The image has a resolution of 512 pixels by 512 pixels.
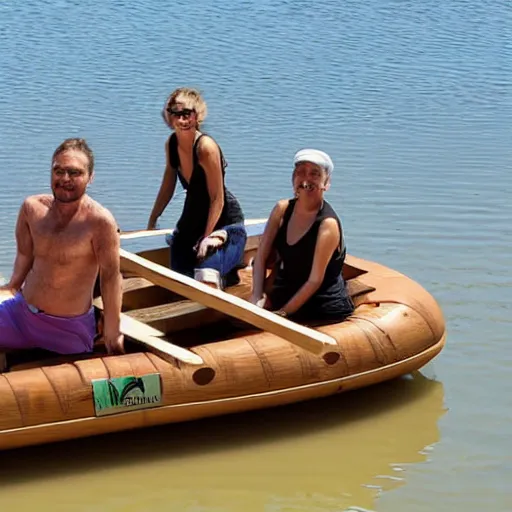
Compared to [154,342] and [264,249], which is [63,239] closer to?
[154,342]

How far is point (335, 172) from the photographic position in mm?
11039

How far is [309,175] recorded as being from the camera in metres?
6.12

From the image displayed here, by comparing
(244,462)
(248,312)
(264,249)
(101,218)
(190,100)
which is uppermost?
(190,100)

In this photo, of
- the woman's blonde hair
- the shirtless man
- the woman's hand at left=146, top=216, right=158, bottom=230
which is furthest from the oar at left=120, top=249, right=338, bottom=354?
the woman's hand at left=146, top=216, right=158, bottom=230

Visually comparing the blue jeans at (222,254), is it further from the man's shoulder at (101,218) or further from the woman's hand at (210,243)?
the man's shoulder at (101,218)

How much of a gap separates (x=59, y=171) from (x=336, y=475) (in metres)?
1.85

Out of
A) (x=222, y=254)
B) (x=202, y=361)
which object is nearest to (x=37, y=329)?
(x=202, y=361)

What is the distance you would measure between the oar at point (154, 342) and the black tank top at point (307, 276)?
72 cm

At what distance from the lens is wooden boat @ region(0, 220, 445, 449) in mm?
5312

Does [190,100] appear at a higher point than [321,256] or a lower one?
higher

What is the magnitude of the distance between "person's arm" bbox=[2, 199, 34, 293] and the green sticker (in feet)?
2.18

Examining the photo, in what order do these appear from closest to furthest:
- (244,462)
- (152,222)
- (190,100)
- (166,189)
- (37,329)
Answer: (37,329) → (244,462) → (190,100) → (166,189) → (152,222)

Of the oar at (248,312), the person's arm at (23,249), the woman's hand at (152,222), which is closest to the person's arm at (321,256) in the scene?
the oar at (248,312)

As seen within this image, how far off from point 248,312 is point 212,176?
118 centimetres
